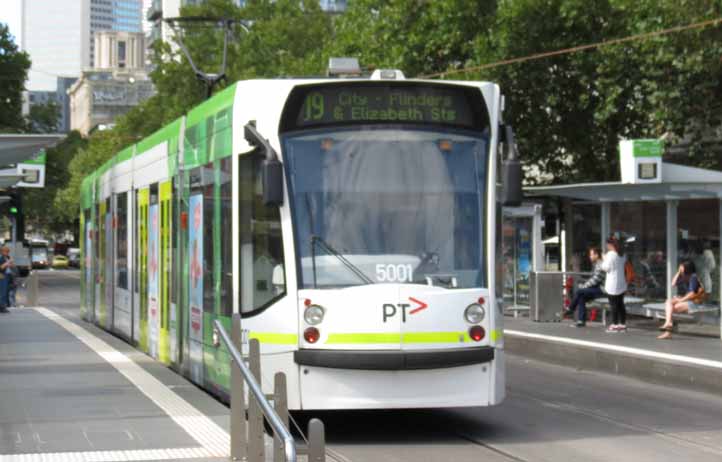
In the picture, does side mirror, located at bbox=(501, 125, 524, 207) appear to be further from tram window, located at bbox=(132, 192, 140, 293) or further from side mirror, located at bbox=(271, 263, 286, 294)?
tram window, located at bbox=(132, 192, 140, 293)

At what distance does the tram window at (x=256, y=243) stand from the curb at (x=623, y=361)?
6399mm

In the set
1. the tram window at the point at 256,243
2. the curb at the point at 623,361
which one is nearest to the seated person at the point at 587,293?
the curb at the point at 623,361

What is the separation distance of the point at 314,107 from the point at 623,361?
25.9ft

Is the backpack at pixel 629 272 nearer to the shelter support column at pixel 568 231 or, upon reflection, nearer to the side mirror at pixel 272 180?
the shelter support column at pixel 568 231

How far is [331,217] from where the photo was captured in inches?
419

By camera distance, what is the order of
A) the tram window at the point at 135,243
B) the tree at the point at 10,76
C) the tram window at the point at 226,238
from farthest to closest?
the tree at the point at 10,76 → the tram window at the point at 135,243 → the tram window at the point at 226,238

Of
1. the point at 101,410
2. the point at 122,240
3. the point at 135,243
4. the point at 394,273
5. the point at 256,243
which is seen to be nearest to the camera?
the point at 394,273

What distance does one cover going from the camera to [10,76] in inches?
2345

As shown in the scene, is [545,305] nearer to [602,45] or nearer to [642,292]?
[642,292]

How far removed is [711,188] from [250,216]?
11088 mm

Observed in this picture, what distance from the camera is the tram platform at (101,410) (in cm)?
987

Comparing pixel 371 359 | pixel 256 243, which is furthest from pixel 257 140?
pixel 371 359

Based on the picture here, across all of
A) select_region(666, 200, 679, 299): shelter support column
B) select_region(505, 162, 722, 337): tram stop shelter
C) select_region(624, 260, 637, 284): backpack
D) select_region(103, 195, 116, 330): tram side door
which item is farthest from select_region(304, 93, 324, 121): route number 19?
select_region(624, 260, 637, 284): backpack

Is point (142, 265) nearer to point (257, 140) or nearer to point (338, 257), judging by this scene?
point (257, 140)
